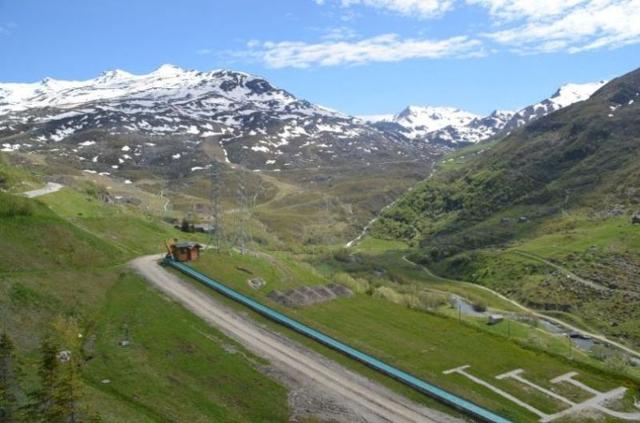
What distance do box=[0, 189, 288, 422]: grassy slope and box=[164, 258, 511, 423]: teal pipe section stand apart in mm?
8908

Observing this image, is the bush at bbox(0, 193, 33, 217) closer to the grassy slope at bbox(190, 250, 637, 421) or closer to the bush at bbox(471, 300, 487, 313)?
the grassy slope at bbox(190, 250, 637, 421)

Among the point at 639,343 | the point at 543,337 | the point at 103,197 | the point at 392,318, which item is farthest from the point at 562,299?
the point at 103,197

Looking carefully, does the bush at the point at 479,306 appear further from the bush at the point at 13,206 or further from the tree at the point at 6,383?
the tree at the point at 6,383

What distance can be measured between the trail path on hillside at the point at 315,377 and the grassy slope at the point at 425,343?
88.6 inches

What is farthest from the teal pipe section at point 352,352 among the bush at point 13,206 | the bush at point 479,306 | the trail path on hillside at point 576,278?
the trail path on hillside at point 576,278

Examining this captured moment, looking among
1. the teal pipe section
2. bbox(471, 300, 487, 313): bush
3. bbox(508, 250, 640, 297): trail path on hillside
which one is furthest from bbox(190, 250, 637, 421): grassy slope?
bbox(508, 250, 640, 297): trail path on hillside

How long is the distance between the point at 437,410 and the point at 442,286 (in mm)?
133903

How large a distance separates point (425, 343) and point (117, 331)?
35830 millimetres

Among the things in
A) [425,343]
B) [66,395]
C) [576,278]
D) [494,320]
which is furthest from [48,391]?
[576,278]

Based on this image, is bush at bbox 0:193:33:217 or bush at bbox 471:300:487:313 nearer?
bush at bbox 0:193:33:217

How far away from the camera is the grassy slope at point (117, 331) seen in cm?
4659

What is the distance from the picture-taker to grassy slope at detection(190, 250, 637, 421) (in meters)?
59.8

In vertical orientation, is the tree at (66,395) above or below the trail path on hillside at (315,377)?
above

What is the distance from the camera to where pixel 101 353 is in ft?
174
